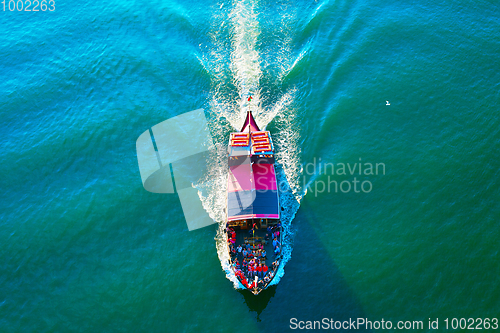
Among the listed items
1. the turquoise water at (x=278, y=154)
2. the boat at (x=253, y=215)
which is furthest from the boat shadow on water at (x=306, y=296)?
the boat at (x=253, y=215)

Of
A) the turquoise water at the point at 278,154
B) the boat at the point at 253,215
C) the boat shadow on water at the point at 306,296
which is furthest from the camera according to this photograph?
the boat at the point at 253,215

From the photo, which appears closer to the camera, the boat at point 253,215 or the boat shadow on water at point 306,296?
the boat shadow on water at point 306,296

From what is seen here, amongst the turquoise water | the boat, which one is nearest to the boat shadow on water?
the turquoise water

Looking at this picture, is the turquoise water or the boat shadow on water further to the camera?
the turquoise water

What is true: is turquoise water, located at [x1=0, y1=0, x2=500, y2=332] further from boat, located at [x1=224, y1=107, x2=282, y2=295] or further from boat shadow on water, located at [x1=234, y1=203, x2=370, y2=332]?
boat, located at [x1=224, y1=107, x2=282, y2=295]

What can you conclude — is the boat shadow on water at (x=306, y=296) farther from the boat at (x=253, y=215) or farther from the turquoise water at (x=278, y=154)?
the boat at (x=253, y=215)

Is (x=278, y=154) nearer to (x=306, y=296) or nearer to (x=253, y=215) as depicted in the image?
(x=253, y=215)
